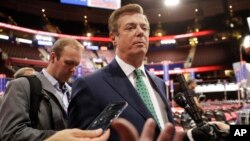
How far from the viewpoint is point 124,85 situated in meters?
1.73

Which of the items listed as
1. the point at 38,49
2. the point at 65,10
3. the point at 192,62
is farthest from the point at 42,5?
the point at 192,62

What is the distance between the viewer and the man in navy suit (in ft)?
5.26

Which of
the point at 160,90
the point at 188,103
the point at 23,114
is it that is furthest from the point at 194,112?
the point at 23,114

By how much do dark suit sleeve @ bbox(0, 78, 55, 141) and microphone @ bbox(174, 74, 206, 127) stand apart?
2.41 ft

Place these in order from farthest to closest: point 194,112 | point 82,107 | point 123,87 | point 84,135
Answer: point 123,87 → point 82,107 → point 194,112 → point 84,135

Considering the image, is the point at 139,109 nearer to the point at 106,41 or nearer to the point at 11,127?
the point at 11,127

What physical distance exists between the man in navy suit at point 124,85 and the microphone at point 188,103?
0.74 feet

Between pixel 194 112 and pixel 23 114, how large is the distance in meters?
0.96

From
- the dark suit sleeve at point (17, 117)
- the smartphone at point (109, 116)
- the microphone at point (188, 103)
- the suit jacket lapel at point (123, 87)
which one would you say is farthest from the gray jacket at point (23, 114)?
the smartphone at point (109, 116)

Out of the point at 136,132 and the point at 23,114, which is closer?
the point at 136,132

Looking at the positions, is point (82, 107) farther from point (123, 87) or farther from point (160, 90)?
point (160, 90)

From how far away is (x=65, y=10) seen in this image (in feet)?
81.7

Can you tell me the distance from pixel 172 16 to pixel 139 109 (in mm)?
25290

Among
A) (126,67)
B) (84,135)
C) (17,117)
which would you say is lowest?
(17,117)
